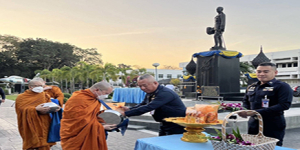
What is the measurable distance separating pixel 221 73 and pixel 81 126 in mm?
14127

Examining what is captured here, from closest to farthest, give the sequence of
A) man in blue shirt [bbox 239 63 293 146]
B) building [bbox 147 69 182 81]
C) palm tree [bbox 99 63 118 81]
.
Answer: man in blue shirt [bbox 239 63 293 146] → palm tree [bbox 99 63 118 81] → building [bbox 147 69 182 81]

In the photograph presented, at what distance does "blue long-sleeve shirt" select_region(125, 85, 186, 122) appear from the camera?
3527mm

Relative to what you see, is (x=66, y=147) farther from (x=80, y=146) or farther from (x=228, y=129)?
(x=228, y=129)

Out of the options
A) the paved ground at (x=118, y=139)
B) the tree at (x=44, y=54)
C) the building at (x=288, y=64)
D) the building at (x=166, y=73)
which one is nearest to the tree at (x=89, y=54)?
the tree at (x=44, y=54)

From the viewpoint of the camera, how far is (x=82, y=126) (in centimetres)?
351

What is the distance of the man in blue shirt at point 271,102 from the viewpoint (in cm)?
320

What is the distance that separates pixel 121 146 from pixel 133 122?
10.5 ft

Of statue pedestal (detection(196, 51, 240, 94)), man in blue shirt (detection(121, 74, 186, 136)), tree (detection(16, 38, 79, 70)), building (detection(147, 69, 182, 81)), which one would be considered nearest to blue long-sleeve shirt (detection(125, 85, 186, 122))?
man in blue shirt (detection(121, 74, 186, 136))

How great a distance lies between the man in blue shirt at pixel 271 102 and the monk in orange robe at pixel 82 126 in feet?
6.33

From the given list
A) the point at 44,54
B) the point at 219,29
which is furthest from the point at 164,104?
the point at 44,54

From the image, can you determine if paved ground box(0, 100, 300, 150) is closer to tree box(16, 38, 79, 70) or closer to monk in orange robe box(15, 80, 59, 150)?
monk in orange robe box(15, 80, 59, 150)

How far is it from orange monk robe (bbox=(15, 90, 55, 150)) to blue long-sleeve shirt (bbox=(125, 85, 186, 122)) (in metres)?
2.53

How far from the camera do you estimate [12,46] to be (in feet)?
184

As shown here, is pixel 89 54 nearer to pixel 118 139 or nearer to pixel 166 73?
pixel 166 73
